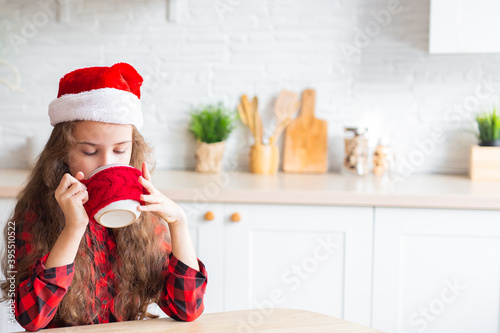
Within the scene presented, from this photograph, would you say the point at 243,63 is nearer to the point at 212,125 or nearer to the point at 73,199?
the point at 212,125

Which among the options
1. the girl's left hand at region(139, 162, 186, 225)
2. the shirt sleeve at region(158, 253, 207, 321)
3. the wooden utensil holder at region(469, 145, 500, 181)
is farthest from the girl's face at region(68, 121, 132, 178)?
the wooden utensil holder at region(469, 145, 500, 181)

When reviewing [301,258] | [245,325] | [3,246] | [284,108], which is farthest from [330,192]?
[3,246]

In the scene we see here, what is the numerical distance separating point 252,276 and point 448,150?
1.08 m

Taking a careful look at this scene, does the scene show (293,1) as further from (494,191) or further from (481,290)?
(481,290)

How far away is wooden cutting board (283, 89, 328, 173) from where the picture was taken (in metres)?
2.39

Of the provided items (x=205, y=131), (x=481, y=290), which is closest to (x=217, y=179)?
(x=205, y=131)

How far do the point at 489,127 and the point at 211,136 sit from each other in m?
1.12

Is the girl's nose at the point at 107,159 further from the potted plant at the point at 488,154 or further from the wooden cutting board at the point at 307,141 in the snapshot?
the potted plant at the point at 488,154

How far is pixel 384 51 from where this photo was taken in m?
2.38

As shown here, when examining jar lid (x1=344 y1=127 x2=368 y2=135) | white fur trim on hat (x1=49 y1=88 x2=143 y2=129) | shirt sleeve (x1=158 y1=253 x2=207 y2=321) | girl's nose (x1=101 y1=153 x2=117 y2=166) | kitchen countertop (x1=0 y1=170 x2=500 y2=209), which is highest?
white fur trim on hat (x1=49 y1=88 x2=143 y2=129)

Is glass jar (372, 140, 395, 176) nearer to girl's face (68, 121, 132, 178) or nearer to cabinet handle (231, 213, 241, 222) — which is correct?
cabinet handle (231, 213, 241, 222)

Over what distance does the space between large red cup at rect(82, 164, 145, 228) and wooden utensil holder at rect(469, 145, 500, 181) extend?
5.43 feet

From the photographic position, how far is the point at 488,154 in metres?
2.17

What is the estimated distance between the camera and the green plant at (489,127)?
85.5 inches
